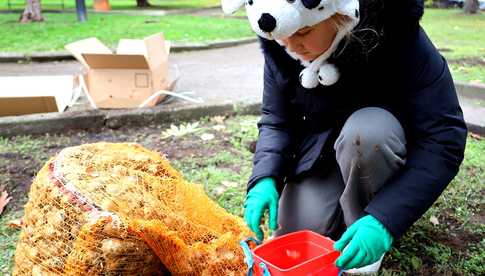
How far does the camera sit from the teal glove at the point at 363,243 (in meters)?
1.28

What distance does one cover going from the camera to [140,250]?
4.42 feet

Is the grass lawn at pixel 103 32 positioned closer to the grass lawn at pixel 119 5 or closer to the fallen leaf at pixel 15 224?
the fallen leaf at pixel 15 224

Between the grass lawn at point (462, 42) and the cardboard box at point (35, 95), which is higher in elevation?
the cardboard box at point (35, 95)

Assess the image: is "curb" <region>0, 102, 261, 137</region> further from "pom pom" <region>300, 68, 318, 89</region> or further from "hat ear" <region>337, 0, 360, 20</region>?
"hat ear" <region>337, 0, 360, 20</region>

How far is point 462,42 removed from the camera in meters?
7.04

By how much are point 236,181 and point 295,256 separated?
3.22 ft

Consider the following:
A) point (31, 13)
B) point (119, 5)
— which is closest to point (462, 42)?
point (31, 13)

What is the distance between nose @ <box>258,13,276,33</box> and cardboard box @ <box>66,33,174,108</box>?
6.91 ft

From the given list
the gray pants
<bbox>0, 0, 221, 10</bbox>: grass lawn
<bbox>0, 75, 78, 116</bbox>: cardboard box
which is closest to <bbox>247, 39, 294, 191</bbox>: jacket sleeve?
the gray pants

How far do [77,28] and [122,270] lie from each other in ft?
28.5

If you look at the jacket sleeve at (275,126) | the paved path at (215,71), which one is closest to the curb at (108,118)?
the paved path at (215,71)

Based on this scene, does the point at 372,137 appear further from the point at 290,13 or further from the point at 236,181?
the point at 236,181

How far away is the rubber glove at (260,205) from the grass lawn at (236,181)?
423mm

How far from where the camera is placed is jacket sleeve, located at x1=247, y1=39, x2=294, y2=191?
169 cm
